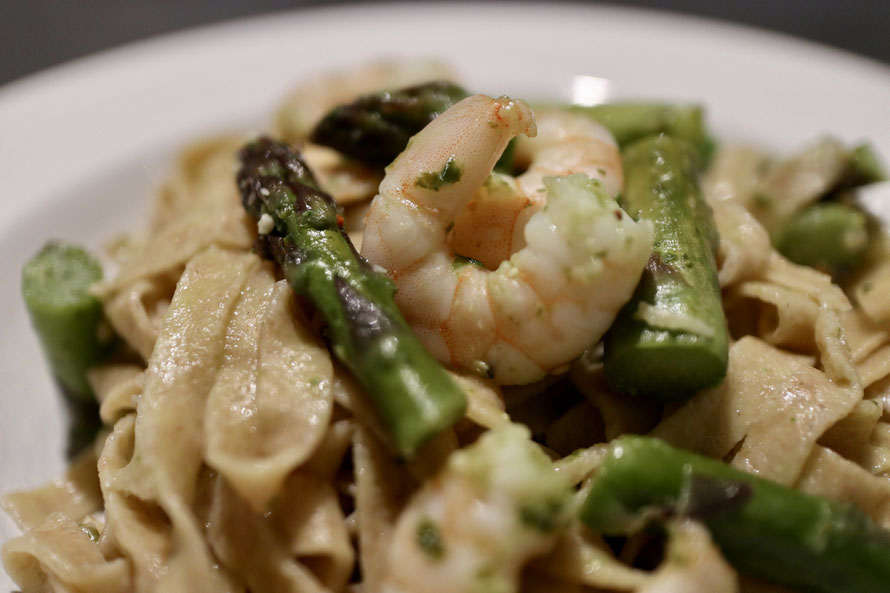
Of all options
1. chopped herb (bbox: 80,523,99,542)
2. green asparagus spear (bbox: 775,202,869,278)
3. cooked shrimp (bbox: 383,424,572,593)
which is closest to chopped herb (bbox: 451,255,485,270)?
cooked shrimp (bbox: 383,424,572,593)

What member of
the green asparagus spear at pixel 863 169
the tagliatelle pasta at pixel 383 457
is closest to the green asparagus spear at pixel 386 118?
the tagliatelle pasta at pixel 383 457

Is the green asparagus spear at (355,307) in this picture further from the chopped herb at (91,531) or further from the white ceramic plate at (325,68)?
the white ceramic plate at (325,68)

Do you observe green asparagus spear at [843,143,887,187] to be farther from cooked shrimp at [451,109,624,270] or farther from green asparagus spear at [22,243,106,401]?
green asparagus spear at [22,243,106,401]

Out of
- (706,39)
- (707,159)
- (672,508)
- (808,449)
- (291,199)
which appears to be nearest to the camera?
(672,508)

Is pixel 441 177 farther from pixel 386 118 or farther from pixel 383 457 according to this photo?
pixel 386 118

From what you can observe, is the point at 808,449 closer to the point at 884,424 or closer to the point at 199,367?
→ the point at 884,424

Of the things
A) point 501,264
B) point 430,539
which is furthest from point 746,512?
point 501,264

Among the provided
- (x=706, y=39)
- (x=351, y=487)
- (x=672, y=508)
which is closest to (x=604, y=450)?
(x=672, y=508)
